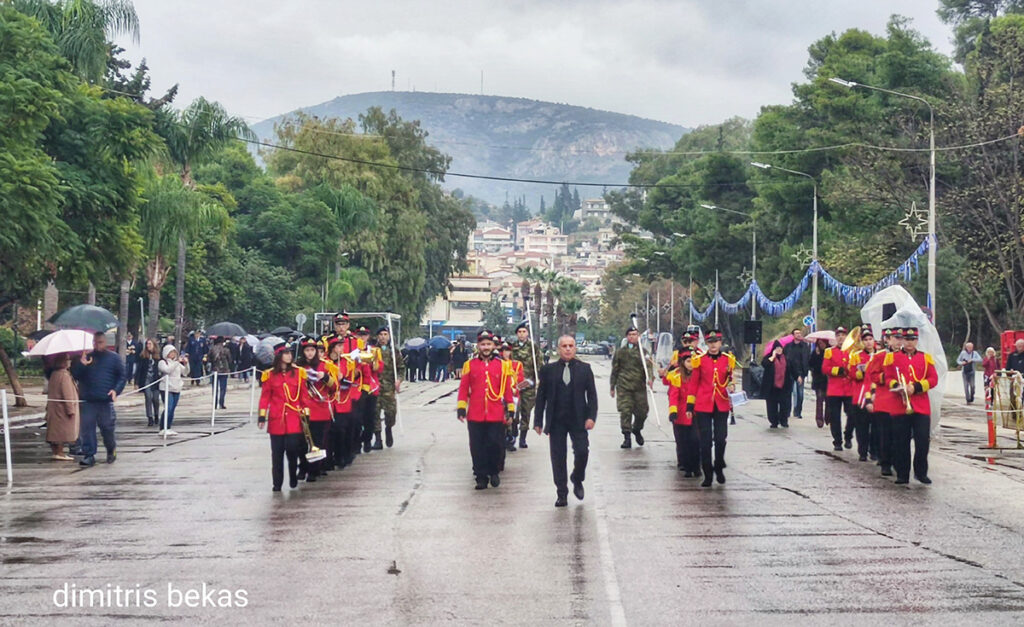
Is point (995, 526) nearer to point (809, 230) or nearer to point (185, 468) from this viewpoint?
point (185, 468)

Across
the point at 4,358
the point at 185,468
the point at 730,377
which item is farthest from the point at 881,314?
the point at 4,358

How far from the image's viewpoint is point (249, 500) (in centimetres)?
1452

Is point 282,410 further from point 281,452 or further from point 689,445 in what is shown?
point 689,445

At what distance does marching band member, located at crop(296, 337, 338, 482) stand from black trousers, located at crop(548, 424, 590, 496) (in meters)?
3.30

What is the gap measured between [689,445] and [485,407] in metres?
2.84

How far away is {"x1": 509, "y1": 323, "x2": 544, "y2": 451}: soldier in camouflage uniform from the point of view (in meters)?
20.6

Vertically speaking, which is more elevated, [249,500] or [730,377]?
[730,377]

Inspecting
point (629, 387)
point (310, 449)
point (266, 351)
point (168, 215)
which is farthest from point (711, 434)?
point (266, 351)

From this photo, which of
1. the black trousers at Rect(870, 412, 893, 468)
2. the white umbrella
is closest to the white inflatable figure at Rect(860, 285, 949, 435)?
the black trousers at Rect(870, 412, 893, 468)

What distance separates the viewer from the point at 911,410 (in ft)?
51.8

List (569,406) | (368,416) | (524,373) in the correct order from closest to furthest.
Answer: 1. (569,406)
2. (368,416)
3. (524,373)

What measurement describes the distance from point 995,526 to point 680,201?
89716 millimetres

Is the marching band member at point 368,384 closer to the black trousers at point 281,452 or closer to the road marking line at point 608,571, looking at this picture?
the black trousers at point 281,452

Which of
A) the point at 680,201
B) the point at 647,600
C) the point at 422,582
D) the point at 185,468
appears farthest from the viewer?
the point at 680,201
